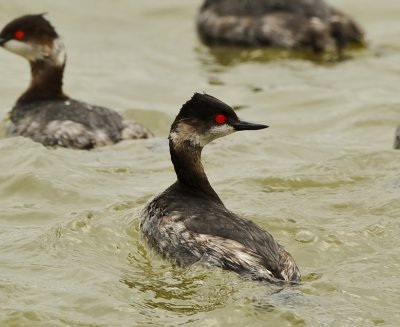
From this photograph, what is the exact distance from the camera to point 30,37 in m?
12.1

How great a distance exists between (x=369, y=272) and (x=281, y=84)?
257 inches

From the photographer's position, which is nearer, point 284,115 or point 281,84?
point 284,115

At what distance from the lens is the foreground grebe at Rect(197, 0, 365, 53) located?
15.9 meters

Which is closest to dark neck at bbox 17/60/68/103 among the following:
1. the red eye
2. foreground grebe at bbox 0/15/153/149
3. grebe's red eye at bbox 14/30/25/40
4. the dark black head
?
foreground grebe at bbox 0/15/153/149

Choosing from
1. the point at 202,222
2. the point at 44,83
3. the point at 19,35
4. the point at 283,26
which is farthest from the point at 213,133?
the point at 283,26

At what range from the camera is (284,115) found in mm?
13484

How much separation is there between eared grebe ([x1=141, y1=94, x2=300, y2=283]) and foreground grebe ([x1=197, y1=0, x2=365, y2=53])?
7.20 metres

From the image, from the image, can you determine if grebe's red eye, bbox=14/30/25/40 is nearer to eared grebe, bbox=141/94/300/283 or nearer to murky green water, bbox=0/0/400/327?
murky green water, bbox=0/0/400/327

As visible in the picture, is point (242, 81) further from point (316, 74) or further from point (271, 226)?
point (271, 226)

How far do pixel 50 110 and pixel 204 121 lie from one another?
3140 millimetres

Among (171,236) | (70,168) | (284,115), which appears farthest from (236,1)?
(171,236)

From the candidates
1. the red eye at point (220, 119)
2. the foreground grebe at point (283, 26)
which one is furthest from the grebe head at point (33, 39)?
the foreground grebe at point (283, 26)

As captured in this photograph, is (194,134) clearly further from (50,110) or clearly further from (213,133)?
(50,110)

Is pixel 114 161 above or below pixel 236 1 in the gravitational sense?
below
